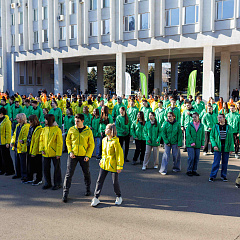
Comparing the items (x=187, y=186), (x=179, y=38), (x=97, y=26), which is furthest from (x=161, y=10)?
(x=187, y=186)

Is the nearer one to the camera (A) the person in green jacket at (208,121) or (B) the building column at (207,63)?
(A) the person in green jacket at (208,121)

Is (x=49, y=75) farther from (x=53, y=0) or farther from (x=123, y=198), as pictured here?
(x=123, y=198)

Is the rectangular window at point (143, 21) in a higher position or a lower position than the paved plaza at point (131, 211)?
higher

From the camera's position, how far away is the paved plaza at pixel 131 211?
5.21 m

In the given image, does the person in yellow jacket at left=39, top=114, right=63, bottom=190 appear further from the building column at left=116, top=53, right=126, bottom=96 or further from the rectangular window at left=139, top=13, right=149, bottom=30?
the building column at left=116, top=53, right=126, bottom=96

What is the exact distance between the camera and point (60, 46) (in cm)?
Result: 3825

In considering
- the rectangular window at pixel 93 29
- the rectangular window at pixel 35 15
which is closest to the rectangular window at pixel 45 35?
the rectangular window at pixel 35 15

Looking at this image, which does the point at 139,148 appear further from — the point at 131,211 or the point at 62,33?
the point at 62,33

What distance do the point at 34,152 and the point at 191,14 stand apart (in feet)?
79.6

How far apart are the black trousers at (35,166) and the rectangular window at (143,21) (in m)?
25.3

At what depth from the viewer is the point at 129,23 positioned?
32.1m

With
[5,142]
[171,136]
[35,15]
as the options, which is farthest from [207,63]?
[35,15]

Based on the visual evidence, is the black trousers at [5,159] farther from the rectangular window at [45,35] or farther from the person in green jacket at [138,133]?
the rectangular window at [45,35]

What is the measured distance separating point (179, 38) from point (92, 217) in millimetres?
25312
